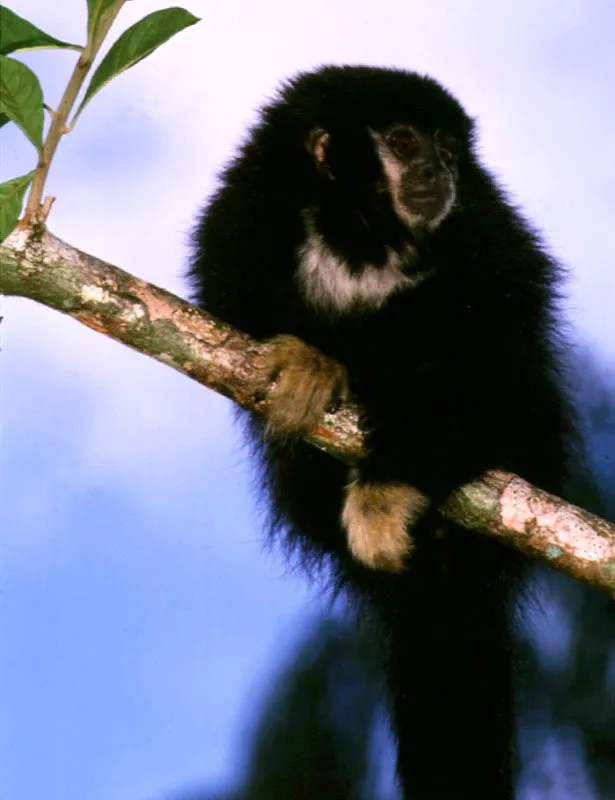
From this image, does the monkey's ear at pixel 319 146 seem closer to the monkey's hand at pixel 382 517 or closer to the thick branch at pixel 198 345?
the thick branch at pixel 198 345

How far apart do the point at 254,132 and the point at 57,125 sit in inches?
55.2

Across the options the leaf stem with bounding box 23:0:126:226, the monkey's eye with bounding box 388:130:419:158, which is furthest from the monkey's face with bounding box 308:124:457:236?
the leaf stem with bounding box 23:0:126:226

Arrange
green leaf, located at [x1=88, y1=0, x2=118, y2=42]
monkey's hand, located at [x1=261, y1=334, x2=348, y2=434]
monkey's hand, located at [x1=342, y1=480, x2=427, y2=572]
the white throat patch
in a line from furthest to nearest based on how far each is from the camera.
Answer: the white throat patch
monkey's hand, located at [x1=342, y1=480, x2=427, y2=572]
monkey's hand, located at [x1=261, y1=334, x2=348, y2=434]
green leaf, located at [x1=88, y1=0, x2=118, y2=42]

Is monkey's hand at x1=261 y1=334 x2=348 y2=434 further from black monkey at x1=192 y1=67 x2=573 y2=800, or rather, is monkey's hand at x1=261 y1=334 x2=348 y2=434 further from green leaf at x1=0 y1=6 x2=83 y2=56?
green leaf at x1=0 y1=6 x2=83 y2=56

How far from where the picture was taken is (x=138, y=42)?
1790 mm

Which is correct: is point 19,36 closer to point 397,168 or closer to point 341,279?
point 397,168

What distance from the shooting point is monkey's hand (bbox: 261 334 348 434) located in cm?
269

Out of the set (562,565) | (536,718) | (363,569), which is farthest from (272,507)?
(536,718)

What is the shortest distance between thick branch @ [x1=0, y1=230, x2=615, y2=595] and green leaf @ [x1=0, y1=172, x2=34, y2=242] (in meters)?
0.50

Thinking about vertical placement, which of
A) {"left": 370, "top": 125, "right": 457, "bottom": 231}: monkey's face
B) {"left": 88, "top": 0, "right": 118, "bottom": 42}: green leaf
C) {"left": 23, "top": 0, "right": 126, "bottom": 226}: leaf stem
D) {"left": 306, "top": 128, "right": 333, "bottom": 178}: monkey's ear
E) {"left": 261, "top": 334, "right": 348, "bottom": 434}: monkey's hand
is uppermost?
{"left": 88, "top": 0, "right": 118, "bottom": 42}: green leaf

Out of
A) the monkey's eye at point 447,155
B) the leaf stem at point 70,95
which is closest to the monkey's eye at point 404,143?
the monkey's eye at point 447,155

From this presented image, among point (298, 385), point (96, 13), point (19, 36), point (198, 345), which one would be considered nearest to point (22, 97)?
point (19, 36)

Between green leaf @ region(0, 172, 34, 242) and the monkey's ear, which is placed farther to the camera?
the monkey's ear

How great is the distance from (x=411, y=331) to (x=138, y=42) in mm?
1511
